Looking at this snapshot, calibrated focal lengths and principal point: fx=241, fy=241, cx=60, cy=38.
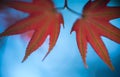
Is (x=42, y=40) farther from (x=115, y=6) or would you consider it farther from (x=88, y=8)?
(x=115, y=6)

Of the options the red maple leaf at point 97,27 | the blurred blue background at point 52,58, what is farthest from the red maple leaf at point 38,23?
the red maple leaf at point 97,27

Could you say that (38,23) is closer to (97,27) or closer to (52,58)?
(52,58)

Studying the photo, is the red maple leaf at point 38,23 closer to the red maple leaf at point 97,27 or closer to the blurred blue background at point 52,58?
the blurred blue background at point 52,58

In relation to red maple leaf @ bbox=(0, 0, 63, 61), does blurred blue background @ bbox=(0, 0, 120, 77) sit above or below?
below

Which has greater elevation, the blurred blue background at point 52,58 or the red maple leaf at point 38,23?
the red maple leaf at point 38,23

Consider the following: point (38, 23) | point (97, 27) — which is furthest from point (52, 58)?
point (97, 27)

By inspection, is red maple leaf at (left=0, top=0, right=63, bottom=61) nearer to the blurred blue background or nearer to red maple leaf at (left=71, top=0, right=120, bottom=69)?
the blurred blue background

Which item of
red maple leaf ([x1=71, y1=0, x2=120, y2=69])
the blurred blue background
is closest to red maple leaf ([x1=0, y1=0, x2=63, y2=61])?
the blurred blue background
